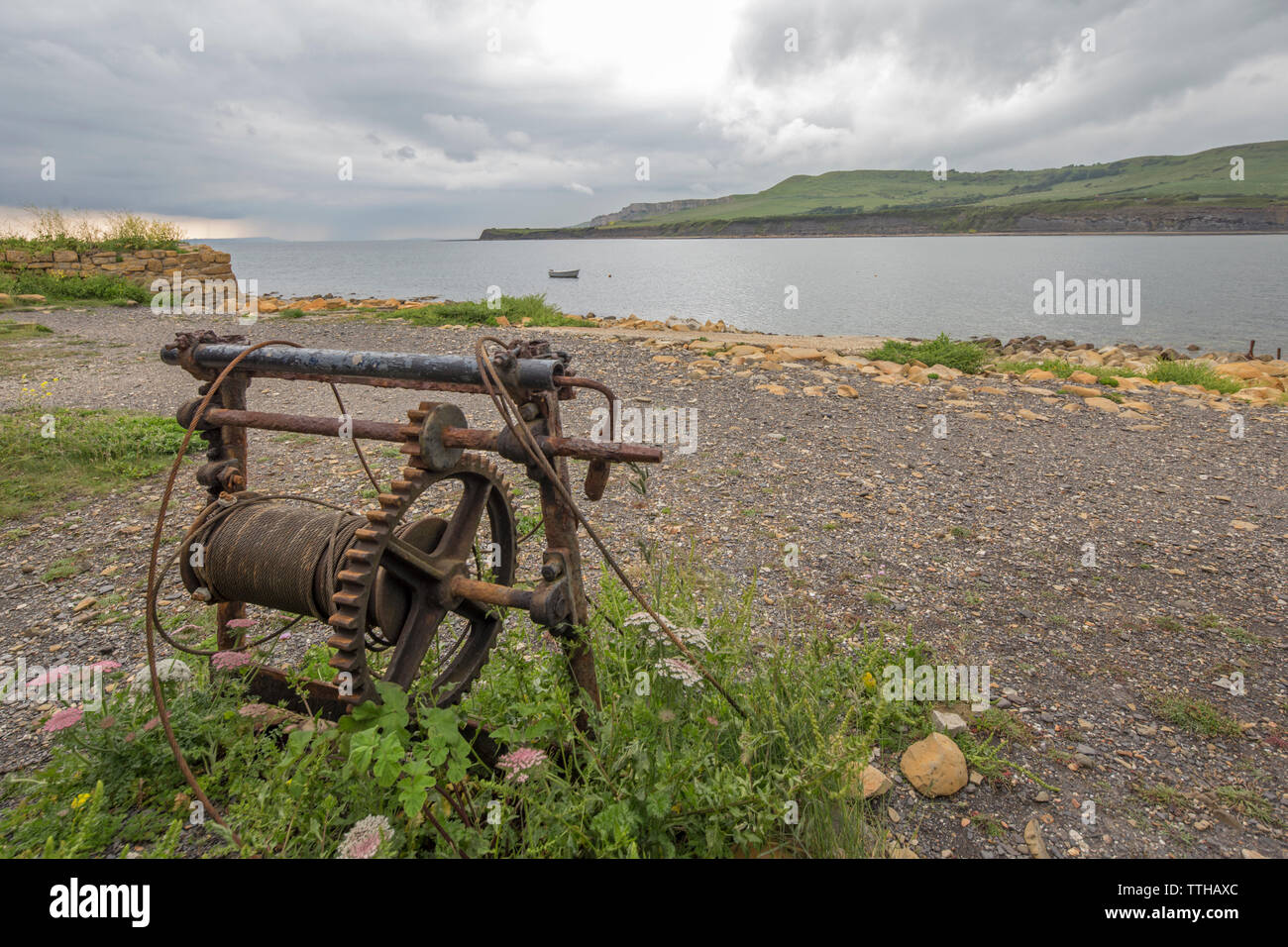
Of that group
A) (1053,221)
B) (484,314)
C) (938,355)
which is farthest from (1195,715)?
(1053,221)

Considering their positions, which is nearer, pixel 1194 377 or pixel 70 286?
pixel 1194 377

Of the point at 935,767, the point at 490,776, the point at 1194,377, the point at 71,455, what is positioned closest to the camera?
the point at 490,776

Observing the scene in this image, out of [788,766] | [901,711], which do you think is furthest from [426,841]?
[901,711]

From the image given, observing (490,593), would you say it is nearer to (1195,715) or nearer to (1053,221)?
(1195,715)

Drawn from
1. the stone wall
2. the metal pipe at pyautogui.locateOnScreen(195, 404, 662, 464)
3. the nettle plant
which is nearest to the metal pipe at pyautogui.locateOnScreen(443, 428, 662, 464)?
the metal pipe at pyautogui.locateOnScreen(195, 404, 662, 464)

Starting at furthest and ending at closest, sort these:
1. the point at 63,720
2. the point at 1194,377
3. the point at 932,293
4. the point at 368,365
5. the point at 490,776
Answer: the point at 932,293
the point at 1194,377
the point at 490,776
the point at 368,365
the point at 63,720

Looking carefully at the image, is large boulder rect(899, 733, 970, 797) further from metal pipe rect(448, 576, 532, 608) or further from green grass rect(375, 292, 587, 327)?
green grass rect(375, 292, 587, 327)

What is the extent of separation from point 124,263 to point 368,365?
978 inches

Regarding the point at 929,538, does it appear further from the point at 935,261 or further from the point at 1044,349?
the point at 935,261

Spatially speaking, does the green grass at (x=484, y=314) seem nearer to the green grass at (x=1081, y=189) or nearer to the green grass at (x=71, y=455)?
the green grass at (x=71, y=455)

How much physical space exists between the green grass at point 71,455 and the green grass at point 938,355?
12.9 metres

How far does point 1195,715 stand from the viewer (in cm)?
409

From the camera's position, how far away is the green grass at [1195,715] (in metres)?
3.97

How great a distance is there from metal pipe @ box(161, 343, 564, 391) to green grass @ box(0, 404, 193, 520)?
537 cm
